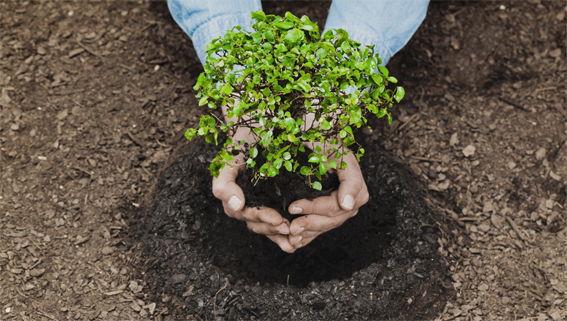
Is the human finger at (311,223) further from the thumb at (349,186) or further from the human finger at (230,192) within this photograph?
the human finger at (230,192)

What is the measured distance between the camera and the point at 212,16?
227 cm

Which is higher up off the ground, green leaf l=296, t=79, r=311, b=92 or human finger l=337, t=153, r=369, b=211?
green leaf l=296, t=79, r=311, b=92

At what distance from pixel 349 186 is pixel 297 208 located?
A: 26 centimetres

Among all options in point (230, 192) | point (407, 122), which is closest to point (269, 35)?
point (230, 192)

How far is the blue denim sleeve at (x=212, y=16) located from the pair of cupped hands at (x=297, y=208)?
602 millimetres

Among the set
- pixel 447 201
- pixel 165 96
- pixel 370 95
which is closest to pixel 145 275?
pixel 165 96

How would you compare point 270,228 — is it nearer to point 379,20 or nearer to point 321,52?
point 321,52

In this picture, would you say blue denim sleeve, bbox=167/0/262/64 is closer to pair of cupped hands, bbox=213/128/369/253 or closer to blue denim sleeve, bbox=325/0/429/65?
blue denim sleeve, bbox=325/0/429/65

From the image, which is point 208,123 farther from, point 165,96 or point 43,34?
point 43,34

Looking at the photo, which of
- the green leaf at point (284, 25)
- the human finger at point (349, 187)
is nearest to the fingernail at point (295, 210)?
the human finger at point (349, 187)

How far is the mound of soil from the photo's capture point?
2.13 meters

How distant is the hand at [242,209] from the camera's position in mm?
1913

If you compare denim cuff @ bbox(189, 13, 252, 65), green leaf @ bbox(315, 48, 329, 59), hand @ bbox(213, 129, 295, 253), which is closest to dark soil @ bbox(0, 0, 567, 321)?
hand @ bbox(213, 129, 295, 253)

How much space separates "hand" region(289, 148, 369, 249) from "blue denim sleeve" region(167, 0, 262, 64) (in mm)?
964
